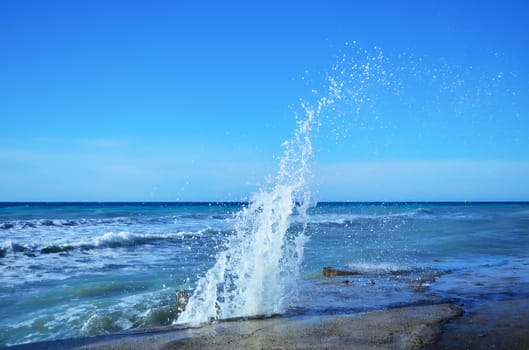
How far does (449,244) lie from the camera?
18.6 m

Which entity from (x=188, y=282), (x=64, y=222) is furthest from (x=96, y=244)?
(x=64, y=222)

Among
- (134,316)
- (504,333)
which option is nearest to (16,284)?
(134,316)

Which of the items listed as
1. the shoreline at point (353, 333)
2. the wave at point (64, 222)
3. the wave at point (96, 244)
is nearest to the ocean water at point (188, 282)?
the wave at point (96, 244)

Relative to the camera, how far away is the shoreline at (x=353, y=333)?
459 centimetres

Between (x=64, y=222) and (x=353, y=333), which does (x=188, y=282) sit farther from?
(x=64, y=222)

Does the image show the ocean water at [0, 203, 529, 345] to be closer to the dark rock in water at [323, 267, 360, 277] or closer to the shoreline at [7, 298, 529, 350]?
the dark rock in water at [323, 267, 360, 277]

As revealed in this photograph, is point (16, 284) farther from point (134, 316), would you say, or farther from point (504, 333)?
point (504, 333)

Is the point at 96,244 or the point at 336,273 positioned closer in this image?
the point at 336,273

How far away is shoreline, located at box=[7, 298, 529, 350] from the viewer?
15.1ft

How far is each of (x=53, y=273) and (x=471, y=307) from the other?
10093mm

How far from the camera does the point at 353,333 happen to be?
500cm

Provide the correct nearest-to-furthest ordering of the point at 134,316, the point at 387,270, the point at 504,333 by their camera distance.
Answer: the point at 504,333 < the point at 134,316 < the point at 387,270

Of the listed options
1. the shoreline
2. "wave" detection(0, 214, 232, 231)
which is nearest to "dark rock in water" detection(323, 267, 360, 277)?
the shoreline

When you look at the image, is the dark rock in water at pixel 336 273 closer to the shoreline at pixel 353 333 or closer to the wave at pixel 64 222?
the shoreline at pixel 353 333
